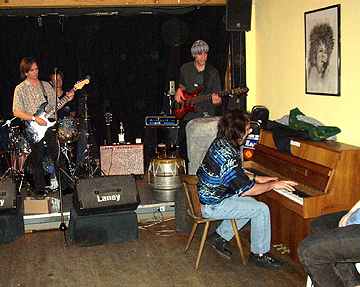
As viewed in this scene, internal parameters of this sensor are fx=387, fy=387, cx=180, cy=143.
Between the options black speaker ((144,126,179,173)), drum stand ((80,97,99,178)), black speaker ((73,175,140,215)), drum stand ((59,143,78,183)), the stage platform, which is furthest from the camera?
black speaker ((144,126,179,173))

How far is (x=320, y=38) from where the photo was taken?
347 cm

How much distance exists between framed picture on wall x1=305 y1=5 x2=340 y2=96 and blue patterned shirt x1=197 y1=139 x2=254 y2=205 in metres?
1.19

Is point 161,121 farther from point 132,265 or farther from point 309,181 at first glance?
point 309,181

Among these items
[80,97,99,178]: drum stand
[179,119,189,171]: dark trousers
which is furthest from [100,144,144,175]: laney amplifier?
[179,119,189,171]: dark trousers

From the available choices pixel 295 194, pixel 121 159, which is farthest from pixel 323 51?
pixel 121 159

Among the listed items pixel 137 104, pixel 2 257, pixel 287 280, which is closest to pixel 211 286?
pixel 287 280

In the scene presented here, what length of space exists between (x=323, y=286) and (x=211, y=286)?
891mm

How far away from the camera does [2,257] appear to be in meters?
3.38

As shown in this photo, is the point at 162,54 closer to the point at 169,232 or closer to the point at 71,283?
the point at 169,232

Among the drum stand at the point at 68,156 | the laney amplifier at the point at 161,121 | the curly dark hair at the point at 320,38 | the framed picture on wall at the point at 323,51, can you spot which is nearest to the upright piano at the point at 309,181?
the framed picture on wall at the point at 323,51

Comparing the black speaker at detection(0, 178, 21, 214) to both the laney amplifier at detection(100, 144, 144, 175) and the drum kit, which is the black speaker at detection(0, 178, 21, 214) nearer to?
the drum kit

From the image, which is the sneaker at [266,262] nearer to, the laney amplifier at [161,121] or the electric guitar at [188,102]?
the electric guitar at [188,102]

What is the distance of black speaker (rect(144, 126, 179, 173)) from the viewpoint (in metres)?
5.31

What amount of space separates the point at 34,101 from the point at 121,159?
4.61 feet
